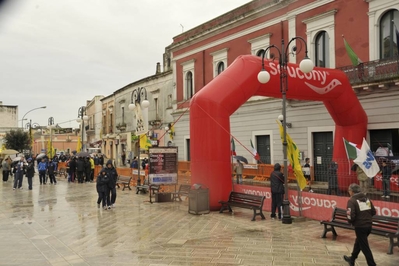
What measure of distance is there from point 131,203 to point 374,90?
11360mm

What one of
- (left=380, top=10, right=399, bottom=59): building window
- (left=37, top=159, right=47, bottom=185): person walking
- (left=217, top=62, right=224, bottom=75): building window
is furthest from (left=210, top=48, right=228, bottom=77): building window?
(left=37, top=159, right=47, bottom=185): person walking

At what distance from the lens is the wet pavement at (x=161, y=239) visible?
25.3 ft

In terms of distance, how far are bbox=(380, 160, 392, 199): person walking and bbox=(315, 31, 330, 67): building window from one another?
7276 millimetres

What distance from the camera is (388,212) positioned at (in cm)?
945

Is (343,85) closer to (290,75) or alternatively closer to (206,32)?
(290,75)

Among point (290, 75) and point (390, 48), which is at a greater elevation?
point (390, 48)

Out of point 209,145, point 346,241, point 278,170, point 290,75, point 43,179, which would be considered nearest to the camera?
point 346,241

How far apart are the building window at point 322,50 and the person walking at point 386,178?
286 inches

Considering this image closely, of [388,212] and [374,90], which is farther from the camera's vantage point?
[374,90]

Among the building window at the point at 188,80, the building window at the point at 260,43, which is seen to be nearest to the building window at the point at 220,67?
the building window at the point at 188,80

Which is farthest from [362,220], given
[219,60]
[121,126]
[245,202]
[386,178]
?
[121,126]

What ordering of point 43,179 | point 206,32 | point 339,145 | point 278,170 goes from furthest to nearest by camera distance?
point 206,32 < point 43,179 < point 339,145 < point 278,170

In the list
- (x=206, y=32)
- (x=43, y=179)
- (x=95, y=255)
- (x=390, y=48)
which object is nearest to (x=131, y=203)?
(x=95, y=255)

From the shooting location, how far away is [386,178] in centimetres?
1368
